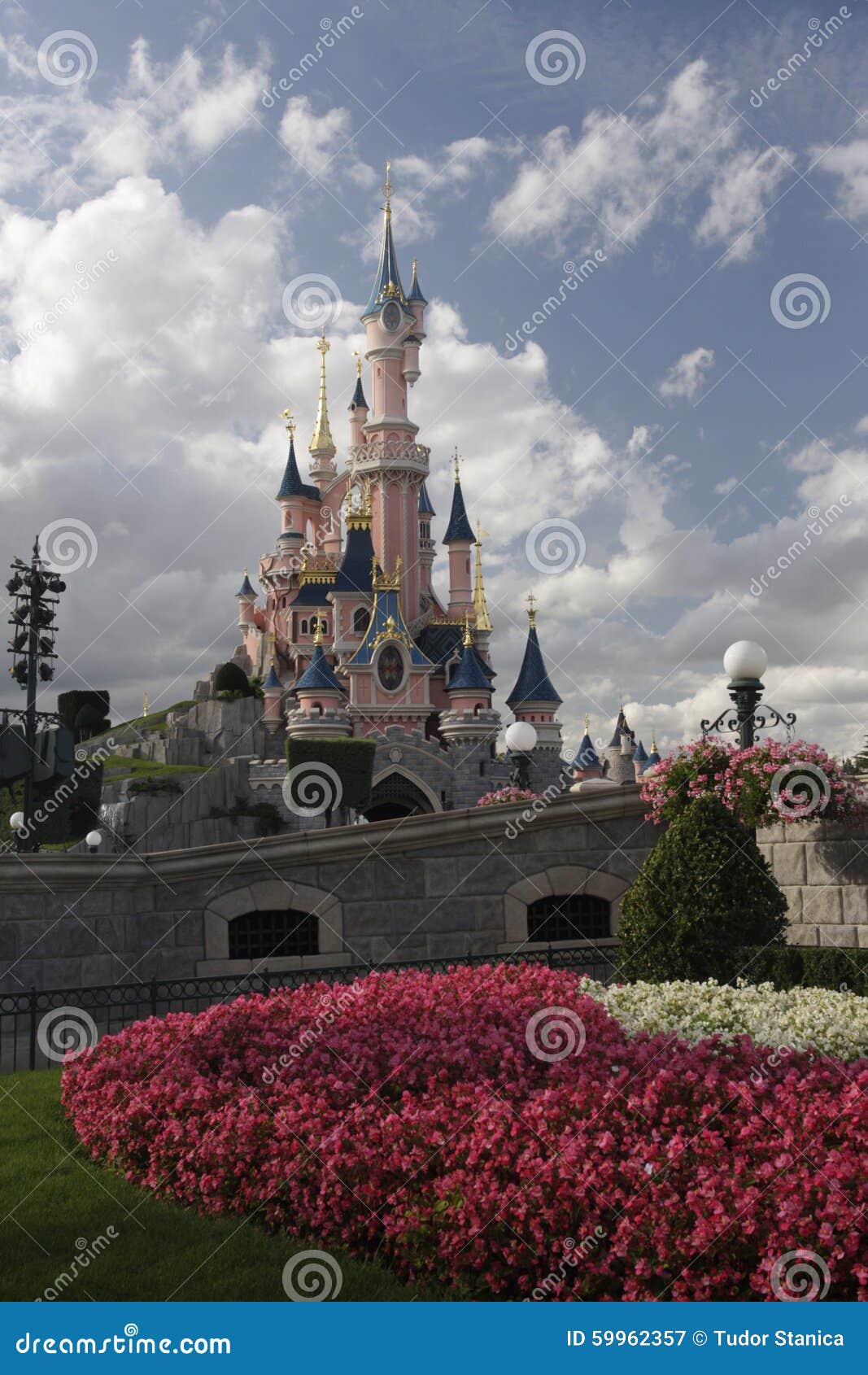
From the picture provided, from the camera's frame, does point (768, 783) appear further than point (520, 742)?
No

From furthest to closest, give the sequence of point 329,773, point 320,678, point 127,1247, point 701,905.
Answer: point 320,678, point 329,773, point 701,905, point 127,1247

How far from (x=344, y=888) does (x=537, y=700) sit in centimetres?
5331

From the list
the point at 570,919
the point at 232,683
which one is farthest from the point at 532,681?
the point at 570,919

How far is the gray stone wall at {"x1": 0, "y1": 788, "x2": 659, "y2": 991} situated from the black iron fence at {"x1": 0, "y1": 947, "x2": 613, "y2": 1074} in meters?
0.23

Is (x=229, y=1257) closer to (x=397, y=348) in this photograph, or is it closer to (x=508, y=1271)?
(x=508, y=1271)

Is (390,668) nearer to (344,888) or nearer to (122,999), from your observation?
(344,888)

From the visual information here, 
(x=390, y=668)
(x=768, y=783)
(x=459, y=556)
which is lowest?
(x=768, y=783)

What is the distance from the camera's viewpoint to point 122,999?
11.5 m

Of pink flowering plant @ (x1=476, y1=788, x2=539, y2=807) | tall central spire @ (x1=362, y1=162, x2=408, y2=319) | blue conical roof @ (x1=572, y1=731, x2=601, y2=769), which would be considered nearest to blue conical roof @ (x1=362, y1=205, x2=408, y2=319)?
tall central spire @ (x1=362, y1=162, x2=408, y2=319)

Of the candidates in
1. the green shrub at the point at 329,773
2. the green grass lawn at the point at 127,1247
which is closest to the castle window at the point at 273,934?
the green grass lawn at the point at 127,1247

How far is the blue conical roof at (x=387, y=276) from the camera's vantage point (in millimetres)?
68688

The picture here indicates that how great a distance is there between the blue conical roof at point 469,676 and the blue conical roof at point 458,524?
1760 cm

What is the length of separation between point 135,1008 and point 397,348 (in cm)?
6176

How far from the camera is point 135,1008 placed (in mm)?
12273
